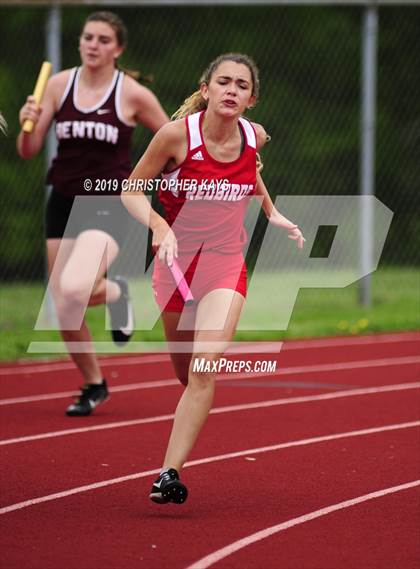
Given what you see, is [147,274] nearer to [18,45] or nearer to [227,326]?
[18,45]

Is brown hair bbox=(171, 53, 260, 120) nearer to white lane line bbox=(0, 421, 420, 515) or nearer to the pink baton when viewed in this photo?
the pink baton

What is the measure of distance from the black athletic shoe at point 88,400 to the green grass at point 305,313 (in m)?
3.10

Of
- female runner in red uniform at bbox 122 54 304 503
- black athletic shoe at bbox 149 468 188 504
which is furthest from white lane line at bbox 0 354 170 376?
black athletic shoe at bbox 149 468 188 504

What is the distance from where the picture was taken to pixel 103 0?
12.7m

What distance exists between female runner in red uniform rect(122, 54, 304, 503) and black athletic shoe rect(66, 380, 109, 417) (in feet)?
7.31

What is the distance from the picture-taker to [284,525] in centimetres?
518

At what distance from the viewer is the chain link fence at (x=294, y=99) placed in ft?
49.7

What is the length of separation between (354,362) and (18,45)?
7259 millimetres

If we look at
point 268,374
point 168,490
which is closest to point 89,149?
point 268,374

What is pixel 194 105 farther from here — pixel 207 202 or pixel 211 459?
pixel 211 459

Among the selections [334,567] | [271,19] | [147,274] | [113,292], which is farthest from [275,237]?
[271,19]

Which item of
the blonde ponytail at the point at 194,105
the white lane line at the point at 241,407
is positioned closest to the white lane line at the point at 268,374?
the white lane line at the point at 241,407

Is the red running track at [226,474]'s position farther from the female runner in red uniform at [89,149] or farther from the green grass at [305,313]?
the green grass at [305,313]

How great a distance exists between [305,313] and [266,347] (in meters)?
2.84
